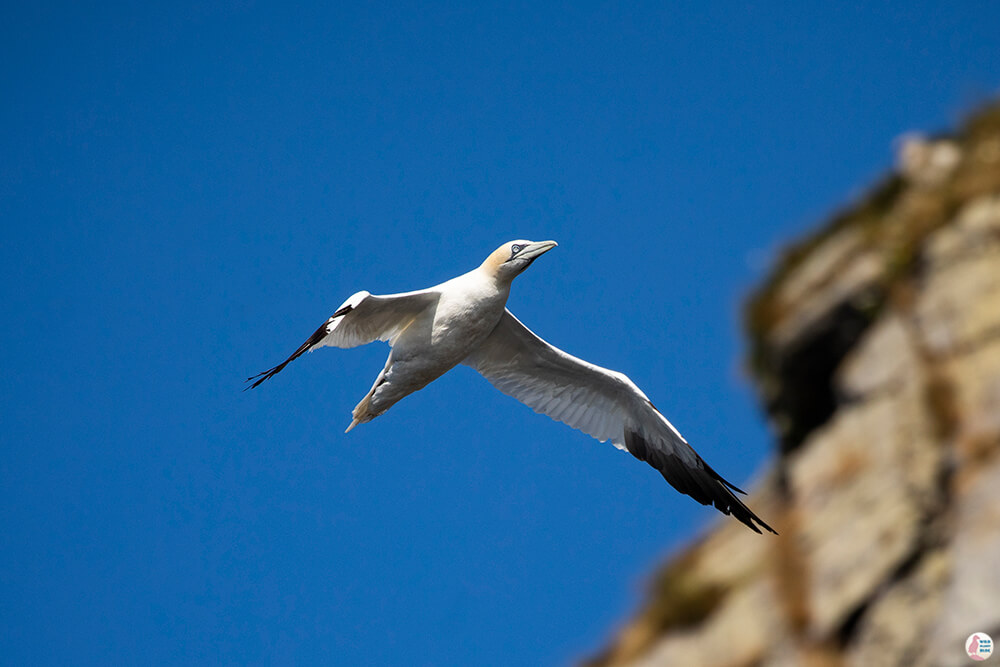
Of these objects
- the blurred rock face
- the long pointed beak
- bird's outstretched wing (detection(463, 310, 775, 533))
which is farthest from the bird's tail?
the blurred rock face

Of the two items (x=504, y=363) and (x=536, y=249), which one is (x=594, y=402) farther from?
(x=536, y=249)

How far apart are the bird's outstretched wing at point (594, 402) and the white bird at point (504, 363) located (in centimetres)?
1

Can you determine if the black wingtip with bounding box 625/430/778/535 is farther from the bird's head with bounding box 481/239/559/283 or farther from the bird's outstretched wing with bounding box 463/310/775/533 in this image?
the bird's head with bounding box 481/239/559/283

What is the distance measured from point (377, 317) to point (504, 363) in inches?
88.6

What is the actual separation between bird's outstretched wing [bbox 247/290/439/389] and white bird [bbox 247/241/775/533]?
0.01 metres

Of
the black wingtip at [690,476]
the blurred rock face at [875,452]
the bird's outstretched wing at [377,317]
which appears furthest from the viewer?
the blurred rock face at [875,452]

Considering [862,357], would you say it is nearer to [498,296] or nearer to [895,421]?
[895,421]

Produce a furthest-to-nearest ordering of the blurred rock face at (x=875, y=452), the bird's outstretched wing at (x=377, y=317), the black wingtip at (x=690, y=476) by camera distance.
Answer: the blurred rock face at (x=875, y=452), the black wingtip at (x=690, y=476), the bird's outstretched wing at (x=377, y=317)

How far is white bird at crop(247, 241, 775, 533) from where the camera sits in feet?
45.3

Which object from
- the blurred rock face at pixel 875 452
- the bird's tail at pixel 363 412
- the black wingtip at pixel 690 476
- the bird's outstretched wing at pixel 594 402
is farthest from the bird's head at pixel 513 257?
the blurred rock face at pixel 875 452

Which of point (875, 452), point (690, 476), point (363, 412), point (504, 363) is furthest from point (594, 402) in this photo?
point (875, 452)

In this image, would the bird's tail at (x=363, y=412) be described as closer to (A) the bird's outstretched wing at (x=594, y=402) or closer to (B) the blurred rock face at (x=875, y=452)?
(A) the bird's outstretched wing at (x=594, y=402)

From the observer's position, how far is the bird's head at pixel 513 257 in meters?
13.8

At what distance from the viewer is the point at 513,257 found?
13797mm
